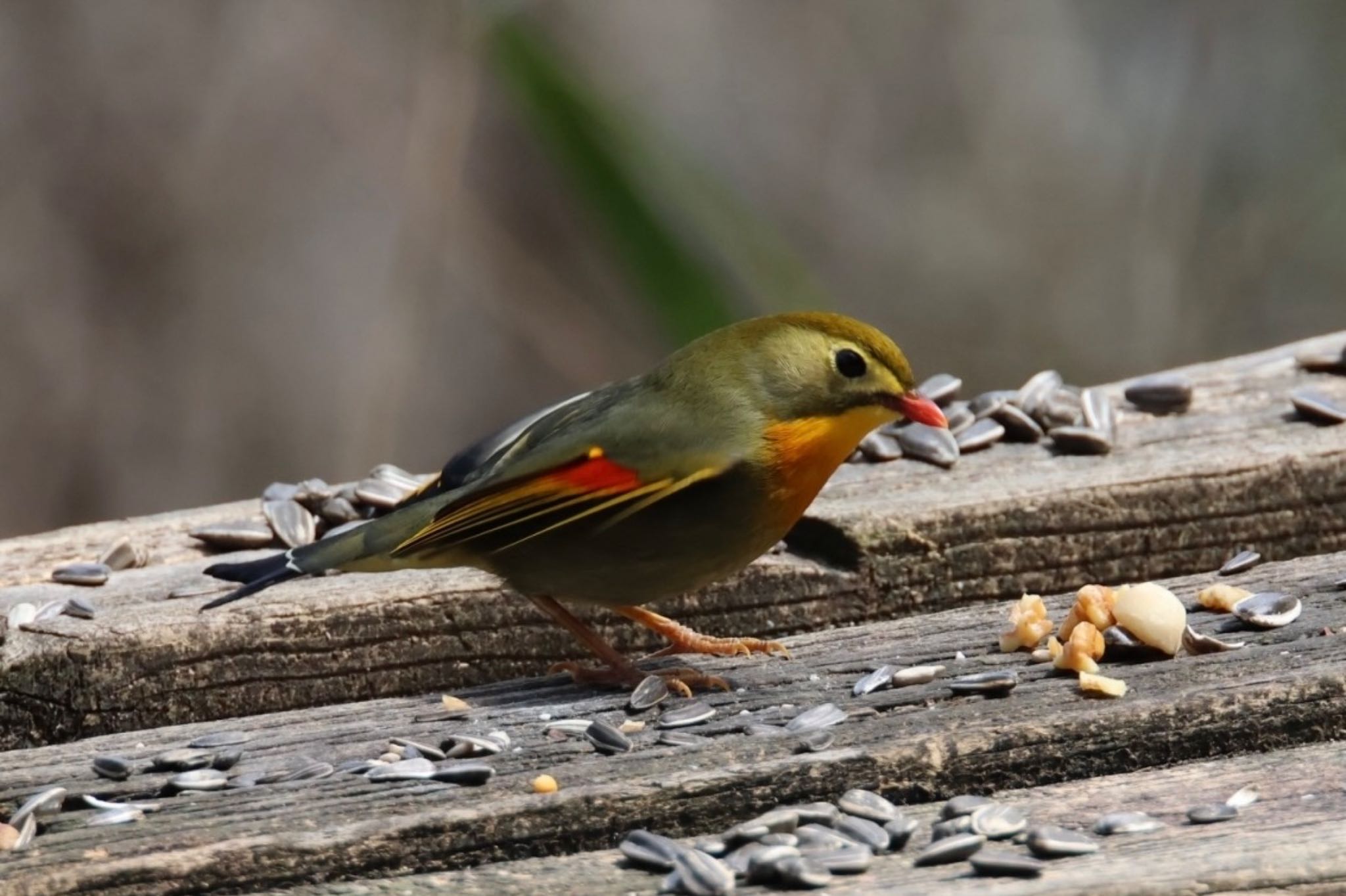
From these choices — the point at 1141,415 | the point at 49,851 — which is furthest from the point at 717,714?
the point at 1141,415

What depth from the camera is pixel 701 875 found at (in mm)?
2066

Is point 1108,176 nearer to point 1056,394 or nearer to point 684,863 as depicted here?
point 1056,394

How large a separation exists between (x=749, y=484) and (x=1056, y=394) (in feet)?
3.43

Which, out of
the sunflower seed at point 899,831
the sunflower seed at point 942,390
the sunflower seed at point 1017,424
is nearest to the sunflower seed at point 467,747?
the sunflower seed at point 899,831

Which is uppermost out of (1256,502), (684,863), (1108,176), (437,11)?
(437,11)

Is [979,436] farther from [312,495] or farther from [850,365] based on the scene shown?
[312,495]

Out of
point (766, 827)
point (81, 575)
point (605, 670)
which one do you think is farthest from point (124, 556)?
point (766, 827)

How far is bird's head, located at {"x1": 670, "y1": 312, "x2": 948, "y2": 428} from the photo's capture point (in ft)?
11.5

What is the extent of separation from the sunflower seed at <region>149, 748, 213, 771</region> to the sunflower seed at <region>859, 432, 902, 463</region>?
5.83 feet

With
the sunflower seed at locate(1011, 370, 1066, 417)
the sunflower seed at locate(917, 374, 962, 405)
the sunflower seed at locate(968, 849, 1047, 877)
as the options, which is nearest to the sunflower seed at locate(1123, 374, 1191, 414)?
the sunflower seed at locate(1011, 370, 1066, 417)

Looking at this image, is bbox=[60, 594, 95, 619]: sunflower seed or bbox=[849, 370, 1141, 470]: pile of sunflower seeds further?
bbox=[849, 370, 1141, 470]: pile of sunflower seeds

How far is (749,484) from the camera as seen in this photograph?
335 centimetres

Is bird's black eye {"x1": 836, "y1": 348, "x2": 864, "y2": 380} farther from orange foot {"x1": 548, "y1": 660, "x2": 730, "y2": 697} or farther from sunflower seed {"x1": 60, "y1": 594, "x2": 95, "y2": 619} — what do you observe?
sunflower seed {"x1": 60, "y1": 594, "x2": 95, "y2": 619}

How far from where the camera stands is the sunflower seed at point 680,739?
2553 millimetres
